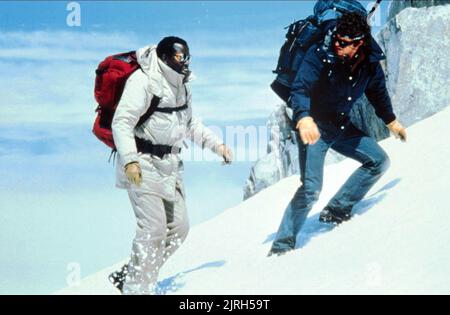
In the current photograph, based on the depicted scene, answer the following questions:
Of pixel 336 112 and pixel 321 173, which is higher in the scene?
pixel 336 112

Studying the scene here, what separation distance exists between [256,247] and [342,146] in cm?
152

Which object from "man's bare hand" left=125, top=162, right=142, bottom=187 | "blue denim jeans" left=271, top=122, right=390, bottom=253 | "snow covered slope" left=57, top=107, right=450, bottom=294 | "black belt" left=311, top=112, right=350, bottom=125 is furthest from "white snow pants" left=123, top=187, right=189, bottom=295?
"black belt" left=311, top=112, right=350, bottom=125

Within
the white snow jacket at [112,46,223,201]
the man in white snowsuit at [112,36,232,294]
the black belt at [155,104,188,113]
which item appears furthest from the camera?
the black belt at [155,104,188,113]

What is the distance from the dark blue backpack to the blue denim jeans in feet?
1.62

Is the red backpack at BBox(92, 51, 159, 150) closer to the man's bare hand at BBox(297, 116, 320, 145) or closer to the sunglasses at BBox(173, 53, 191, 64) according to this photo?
the sunglasses at BBox(173, 53, 191, 64)

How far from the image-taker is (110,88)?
4.72m

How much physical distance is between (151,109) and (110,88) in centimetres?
37

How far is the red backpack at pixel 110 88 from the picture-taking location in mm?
4715

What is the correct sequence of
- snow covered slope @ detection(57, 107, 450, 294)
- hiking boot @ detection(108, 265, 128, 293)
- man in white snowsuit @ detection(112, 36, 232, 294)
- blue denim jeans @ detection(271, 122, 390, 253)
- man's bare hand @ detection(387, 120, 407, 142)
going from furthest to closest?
man's bare hand @ detection(387, 120, 407, 142) → blue denim jeans @ detection(271, 122, 390, 253) → hiking boot @ detection(108, 265, 128, 293) → man in white snowsuit @ detection(112, 36, 232, 294) → snow covered slope @ detection(57, 107, 450, 294)

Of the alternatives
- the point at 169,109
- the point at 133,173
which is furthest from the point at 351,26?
the point at 133,173

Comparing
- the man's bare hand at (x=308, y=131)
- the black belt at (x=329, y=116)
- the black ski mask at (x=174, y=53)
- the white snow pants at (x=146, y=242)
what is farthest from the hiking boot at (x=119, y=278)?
the black belt at (x=329, y=116)

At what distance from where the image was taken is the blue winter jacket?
200 inches

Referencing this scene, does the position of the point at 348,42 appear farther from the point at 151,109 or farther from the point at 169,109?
the point at 151,109
